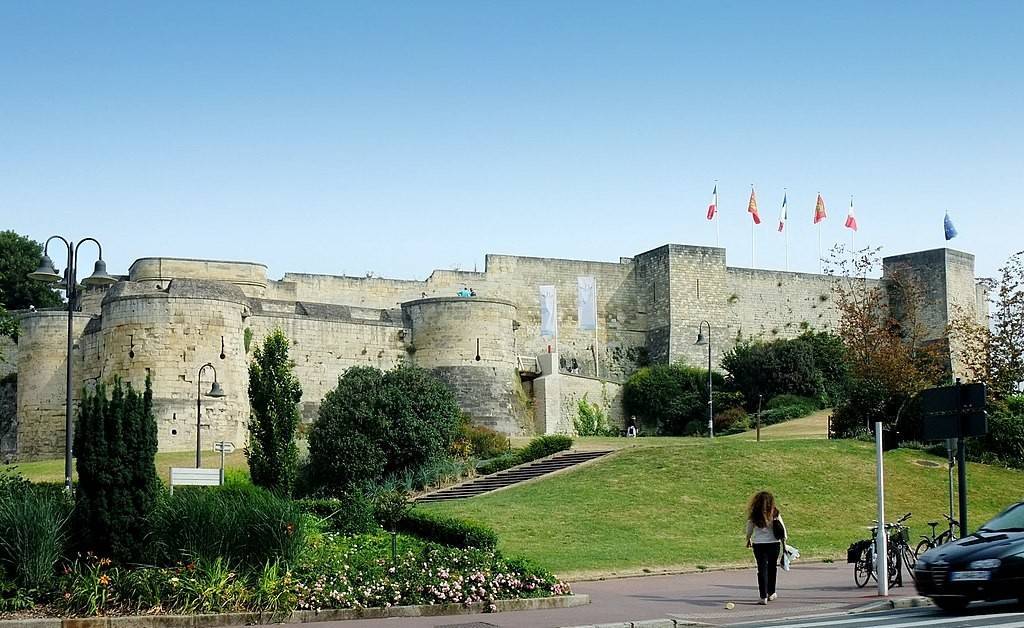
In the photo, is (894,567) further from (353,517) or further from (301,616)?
(353,517)

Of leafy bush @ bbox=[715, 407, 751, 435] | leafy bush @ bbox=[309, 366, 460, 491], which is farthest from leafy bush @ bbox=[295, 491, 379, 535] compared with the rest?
leafy bush @ bbox=[715, 407, 751, 435]

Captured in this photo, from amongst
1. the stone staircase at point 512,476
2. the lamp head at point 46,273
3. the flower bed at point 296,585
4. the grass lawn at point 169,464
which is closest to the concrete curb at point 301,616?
the flower bed at point 296,585

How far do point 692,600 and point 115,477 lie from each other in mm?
7028

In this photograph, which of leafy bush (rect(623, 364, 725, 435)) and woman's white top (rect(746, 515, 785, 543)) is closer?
woman's white top (rect(746, 515, 785, 543))

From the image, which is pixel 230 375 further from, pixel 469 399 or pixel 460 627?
pixel 460 627

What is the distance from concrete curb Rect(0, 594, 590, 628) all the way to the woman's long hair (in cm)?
222

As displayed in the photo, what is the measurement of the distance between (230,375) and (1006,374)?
27087 mm

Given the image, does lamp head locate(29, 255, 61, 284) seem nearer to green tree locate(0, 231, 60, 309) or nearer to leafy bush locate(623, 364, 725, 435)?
leafy bush locate(623, 364, 725, 435)

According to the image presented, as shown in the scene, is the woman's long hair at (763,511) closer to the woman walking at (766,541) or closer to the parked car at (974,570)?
the woman walking at (766,541)

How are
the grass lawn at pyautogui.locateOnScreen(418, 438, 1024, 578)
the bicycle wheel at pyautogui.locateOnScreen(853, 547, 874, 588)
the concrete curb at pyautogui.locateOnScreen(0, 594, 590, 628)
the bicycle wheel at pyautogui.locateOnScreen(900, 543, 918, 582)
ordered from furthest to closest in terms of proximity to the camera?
1. the grass lawn at pyautogui.locateOnScreen(418, 438, 1024, 578)
2. the bicycle wheel at pyautogui.locateOnScreen(900, 543, 918, 582)
3. the bicycle wheel at pyautogui.locateOnScreen(853, 547, 874, 588)
4. the concrete curb at pyautogui.locateOnScreen(0, 594, 590, 628)

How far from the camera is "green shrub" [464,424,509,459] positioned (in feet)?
131

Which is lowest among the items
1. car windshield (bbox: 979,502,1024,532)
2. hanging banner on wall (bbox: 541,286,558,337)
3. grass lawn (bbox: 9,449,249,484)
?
grass lawn (bbox: 9,449,249,484)

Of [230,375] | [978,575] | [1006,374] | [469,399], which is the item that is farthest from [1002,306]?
[978,575]

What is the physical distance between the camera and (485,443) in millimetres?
40750
